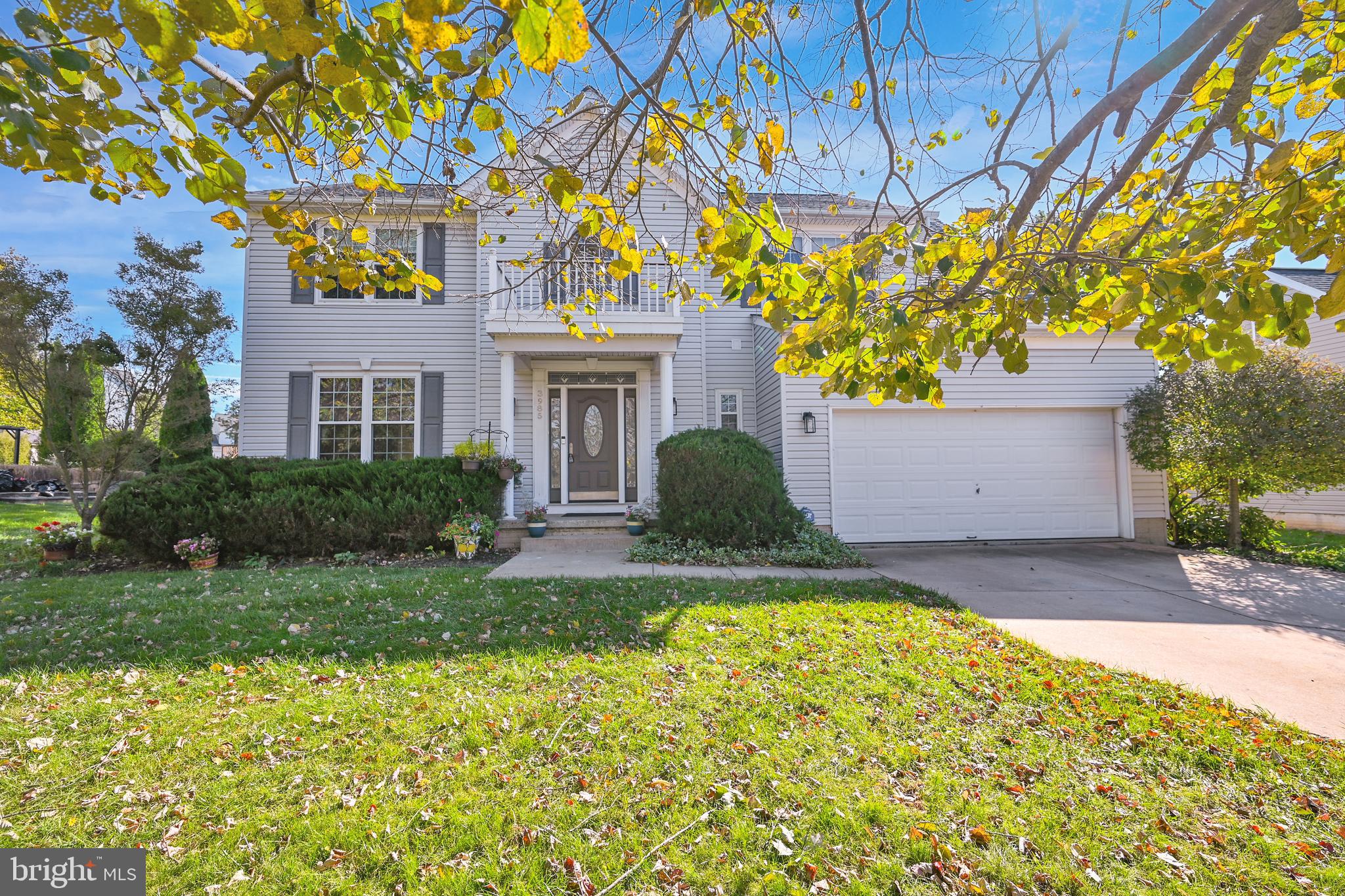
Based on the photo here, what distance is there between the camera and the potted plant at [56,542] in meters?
7.04

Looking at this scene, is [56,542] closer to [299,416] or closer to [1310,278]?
[299,416]

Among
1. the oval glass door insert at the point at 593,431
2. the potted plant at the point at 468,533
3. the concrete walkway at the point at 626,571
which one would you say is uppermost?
the oval glass door insert at the point at 593,431

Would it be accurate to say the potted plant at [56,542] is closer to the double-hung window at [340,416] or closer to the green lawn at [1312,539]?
the double-hung window at [340,416]

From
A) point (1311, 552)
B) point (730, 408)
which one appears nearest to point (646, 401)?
point (730, 408)

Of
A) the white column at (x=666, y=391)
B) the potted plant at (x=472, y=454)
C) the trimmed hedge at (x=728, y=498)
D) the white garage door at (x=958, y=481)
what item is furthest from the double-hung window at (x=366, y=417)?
the white garage door at (x=958, y=481)

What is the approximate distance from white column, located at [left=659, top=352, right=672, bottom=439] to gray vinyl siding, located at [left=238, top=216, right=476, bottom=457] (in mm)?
3488

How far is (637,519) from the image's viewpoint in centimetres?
862

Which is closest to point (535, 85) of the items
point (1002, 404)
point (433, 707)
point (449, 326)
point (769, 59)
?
point (769, 59)

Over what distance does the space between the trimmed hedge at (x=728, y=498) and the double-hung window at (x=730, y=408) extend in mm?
2619

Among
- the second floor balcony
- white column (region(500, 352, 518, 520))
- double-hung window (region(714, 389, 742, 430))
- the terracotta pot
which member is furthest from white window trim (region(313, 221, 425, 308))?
double-hung window (region(714, 389, 742, 430))

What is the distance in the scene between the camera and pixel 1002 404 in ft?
28.2

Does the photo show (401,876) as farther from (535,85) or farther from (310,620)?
(535,85)

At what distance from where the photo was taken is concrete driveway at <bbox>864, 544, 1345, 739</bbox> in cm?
334

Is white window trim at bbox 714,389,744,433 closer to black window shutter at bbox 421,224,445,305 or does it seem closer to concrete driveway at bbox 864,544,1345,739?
concrete driveway at bbox 864,544,1345,739
